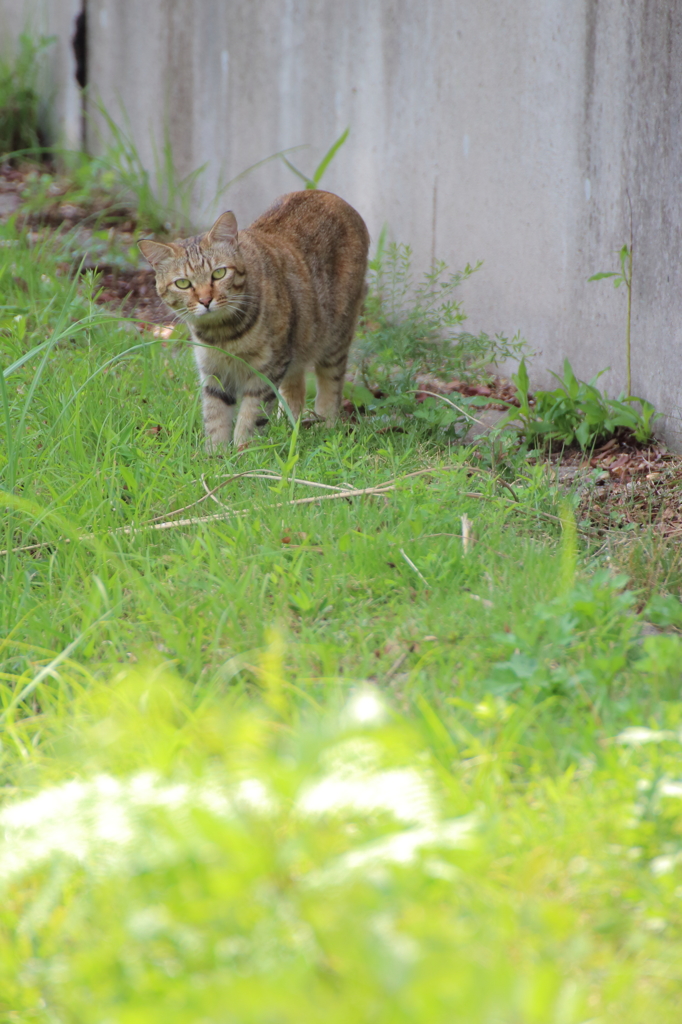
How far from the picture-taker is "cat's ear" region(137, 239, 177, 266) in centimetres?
364

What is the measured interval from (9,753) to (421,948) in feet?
3.88

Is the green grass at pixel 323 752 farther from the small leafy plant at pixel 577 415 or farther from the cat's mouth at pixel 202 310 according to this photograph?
the cat's mouth at pixel 202 310

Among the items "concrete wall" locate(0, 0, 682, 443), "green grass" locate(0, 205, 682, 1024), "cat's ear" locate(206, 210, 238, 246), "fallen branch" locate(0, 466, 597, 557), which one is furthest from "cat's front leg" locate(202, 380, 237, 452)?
"concrete wall" locate(0, 0, 682, 443)

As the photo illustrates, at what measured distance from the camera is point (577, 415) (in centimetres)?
365

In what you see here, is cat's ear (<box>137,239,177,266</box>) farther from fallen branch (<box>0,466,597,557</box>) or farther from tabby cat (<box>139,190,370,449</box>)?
fallen branch (<box>0,466,597,557</box>)

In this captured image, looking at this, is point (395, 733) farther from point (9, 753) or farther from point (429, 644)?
point (9, 753)

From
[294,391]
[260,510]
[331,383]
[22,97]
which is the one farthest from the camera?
[22,97]

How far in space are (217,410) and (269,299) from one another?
528 mm

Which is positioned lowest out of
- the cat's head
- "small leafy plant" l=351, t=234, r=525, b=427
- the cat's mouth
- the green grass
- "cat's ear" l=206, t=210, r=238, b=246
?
the green grass

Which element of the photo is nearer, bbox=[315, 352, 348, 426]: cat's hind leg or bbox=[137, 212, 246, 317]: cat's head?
bbox=[137, 212, 246, 317]: cat's head

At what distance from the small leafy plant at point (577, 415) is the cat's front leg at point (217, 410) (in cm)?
113

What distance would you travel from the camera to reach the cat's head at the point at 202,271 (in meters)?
3.60

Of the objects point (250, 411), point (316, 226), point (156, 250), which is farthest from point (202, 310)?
point (316, 226)

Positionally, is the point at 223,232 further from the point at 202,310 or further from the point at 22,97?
the point at 22,97
